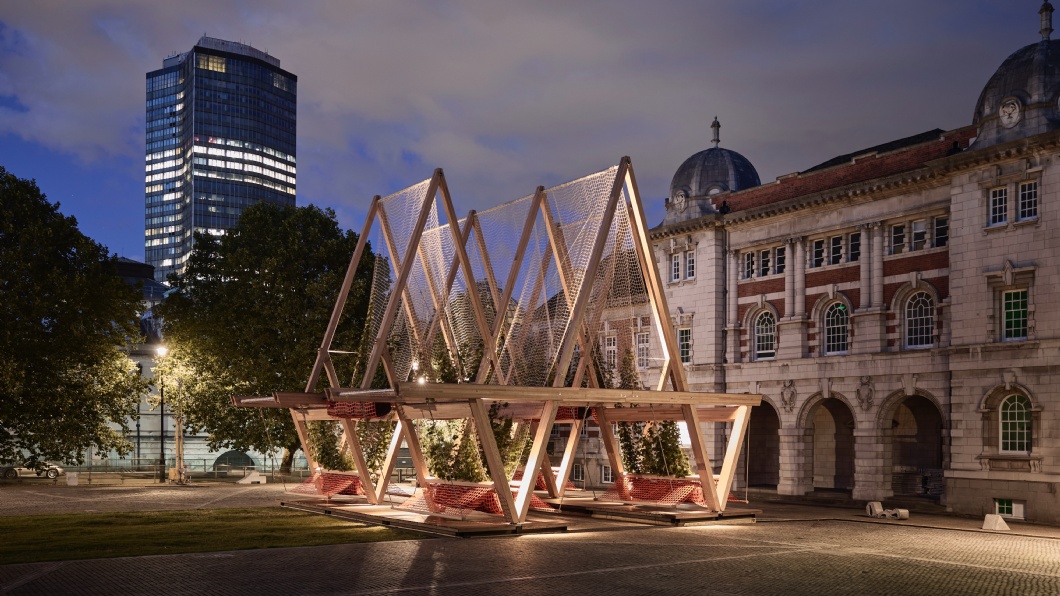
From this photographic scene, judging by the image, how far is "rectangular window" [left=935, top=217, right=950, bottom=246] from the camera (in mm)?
39375

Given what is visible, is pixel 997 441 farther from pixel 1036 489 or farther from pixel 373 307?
pixel 373 307

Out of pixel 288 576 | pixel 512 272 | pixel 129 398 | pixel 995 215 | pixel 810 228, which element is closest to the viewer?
pixel 288 576

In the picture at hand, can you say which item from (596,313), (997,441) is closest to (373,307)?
(596,313)

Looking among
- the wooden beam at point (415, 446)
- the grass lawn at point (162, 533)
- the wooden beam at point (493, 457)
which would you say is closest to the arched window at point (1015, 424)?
the wooden beam at point (493, 457)

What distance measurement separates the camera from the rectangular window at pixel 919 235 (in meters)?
40.1

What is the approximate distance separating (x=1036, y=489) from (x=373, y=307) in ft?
75.4

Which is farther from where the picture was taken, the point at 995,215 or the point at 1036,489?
the point at 995,215

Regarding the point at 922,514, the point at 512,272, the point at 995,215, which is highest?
the point at 995,215

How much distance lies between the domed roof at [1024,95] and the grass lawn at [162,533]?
85.7 feet

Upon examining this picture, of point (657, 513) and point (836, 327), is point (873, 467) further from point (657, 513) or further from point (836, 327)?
point (657, 513)

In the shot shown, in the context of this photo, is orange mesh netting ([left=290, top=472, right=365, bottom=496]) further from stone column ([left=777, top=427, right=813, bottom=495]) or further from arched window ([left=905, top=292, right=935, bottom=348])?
arched window ([left=905, top=292, right=935, bottom=348])

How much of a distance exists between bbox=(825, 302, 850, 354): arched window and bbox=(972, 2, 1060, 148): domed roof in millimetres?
8775

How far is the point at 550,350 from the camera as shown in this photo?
3048 cm

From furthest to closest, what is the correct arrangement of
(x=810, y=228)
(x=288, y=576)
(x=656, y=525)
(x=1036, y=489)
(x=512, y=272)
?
(x=810, y=228), (x=1036, y=489), (x=512, y=272), (x=656, y=525), (x=288, y=576)
